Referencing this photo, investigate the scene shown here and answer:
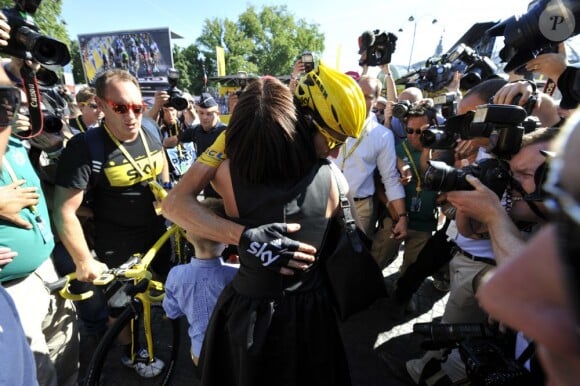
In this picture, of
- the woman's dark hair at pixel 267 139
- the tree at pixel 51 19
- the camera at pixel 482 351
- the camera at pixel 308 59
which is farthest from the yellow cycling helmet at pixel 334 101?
the tree at pixel 51 19

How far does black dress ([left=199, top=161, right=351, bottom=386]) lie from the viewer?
135 centimetres

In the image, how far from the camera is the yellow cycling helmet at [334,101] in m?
1.47

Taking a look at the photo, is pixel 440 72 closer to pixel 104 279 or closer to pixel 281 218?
pixel 281 218

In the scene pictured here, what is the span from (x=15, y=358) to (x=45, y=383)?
1.19 m

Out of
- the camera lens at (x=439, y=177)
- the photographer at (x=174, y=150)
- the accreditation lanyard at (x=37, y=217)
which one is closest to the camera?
the camera lens at (x=439, y=177)

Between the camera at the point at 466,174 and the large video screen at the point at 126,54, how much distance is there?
23.0 m

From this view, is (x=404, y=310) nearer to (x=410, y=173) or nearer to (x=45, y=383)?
(x=410, y=173)

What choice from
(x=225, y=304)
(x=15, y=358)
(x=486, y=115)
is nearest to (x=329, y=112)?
(x=486, y=115)

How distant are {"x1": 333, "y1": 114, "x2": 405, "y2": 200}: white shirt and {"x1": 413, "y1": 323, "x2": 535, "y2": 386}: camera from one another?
1.69 m

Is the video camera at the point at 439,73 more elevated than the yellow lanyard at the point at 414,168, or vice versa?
the video camera at the point at 439,73

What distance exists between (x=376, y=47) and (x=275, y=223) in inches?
149

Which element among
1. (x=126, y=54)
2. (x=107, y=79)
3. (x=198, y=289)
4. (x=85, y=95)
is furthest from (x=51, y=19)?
(x=198, y=289)

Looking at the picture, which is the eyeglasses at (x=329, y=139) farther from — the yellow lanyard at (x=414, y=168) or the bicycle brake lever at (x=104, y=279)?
the yellow lanyard at (x=414, y=168)

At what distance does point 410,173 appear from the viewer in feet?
11.0
